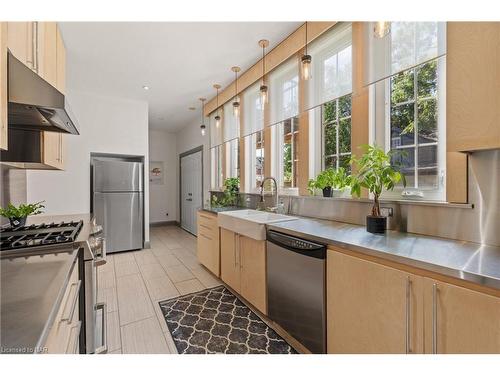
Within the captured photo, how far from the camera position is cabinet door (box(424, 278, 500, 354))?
2.77ft

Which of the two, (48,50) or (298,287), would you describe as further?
(48,50)

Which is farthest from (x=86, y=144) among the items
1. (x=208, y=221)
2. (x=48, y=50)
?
(x=208, y=221)

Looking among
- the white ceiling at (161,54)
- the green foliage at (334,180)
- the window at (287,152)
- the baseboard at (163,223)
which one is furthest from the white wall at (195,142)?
the green foliage at (334,180)

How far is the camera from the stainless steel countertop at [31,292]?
0.59m

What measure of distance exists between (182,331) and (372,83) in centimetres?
253

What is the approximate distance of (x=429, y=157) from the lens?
1653 millimetres

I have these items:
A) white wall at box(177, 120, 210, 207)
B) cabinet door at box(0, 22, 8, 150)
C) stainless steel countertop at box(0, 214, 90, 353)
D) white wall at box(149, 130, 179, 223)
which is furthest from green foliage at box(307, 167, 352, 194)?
white wall at box(149, 130, 179, 223)

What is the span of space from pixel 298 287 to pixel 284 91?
2.21 meters

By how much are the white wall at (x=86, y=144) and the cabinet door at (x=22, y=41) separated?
2.55m

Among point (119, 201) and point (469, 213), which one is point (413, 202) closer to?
point (469, 213)

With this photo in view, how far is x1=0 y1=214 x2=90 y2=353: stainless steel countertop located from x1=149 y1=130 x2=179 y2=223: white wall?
5609 mm

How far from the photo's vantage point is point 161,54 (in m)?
2.79
